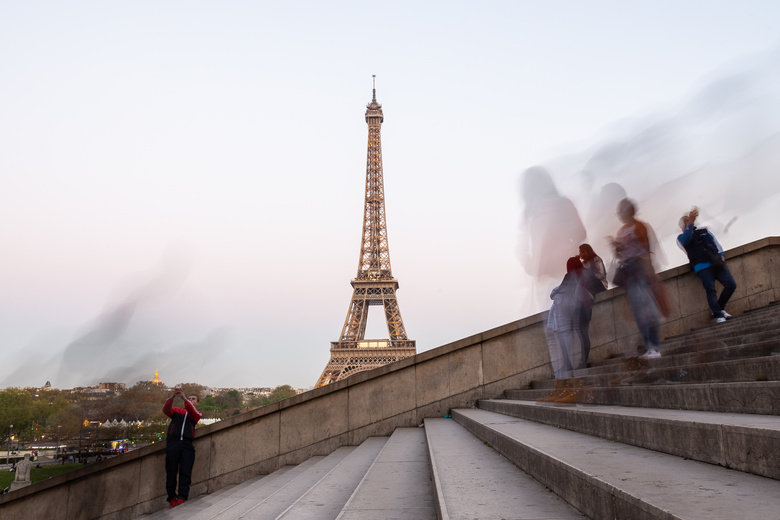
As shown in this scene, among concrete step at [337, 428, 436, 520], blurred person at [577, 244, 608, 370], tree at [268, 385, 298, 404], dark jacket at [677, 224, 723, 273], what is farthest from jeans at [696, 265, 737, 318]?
tree at [268, 385, 298, 404]

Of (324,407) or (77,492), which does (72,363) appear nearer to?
(77,492)

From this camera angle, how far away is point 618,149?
6332 mm

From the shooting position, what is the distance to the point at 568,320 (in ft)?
22.8

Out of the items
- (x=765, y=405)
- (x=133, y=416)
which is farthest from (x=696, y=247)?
(x=133, y=416)

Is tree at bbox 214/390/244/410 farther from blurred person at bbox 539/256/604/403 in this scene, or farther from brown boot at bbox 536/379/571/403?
brown boot at bbox 536/379/571/403

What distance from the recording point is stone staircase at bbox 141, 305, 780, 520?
220cm

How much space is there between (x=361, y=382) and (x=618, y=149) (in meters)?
5.82

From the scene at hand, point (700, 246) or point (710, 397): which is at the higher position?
point (700, 246)

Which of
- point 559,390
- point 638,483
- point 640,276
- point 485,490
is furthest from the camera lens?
point 640,276

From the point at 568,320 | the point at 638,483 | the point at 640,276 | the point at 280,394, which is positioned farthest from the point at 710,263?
the point at 280,394

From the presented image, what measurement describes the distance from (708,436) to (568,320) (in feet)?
14.2

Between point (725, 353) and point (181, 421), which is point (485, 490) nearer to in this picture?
point (725, 353)

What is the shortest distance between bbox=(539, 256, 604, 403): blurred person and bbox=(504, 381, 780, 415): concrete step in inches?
52.0

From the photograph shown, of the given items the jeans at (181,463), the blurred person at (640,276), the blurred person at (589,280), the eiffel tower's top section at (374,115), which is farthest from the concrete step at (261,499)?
the eiffel tower's top section at (374,115)
